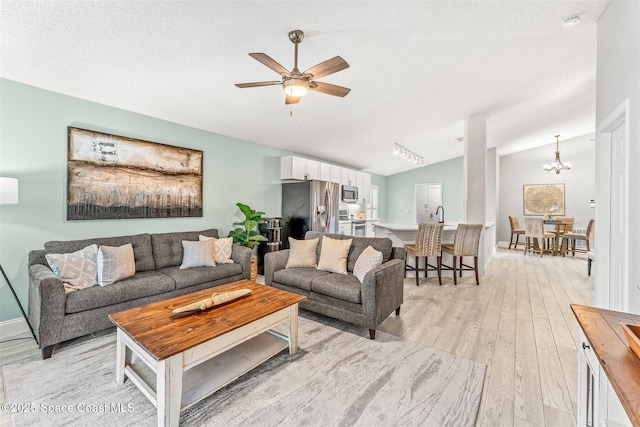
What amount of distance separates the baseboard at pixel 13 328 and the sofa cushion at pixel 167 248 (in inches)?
48.1

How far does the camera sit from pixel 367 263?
278cm

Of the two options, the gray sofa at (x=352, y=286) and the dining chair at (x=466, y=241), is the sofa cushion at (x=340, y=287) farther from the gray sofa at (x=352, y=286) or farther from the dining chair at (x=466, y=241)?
the dining chair at (x=466, y=241)

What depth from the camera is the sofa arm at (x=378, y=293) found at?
97.1 inches

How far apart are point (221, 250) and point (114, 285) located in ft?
4.20

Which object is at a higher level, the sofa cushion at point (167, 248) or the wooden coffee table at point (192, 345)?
the sofa cushion at point (167, 248)

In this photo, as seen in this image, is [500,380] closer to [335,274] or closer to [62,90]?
[335,274]

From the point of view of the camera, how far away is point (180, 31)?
85.7 inches

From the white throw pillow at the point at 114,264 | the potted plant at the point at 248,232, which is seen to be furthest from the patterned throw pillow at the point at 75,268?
the potted plant at the point at 248,232

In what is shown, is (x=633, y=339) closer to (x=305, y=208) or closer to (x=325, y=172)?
(x=305, y=208)

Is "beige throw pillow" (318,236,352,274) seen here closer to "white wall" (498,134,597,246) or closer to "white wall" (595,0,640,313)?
"white wall" (595,0,640,313)

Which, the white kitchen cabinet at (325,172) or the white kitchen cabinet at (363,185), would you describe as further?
the white kitchen cabinet at (363,185)

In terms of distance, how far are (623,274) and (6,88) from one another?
18.3ft

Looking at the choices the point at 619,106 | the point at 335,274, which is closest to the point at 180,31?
the point at 335,274

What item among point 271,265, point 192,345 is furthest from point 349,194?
point 192,345
